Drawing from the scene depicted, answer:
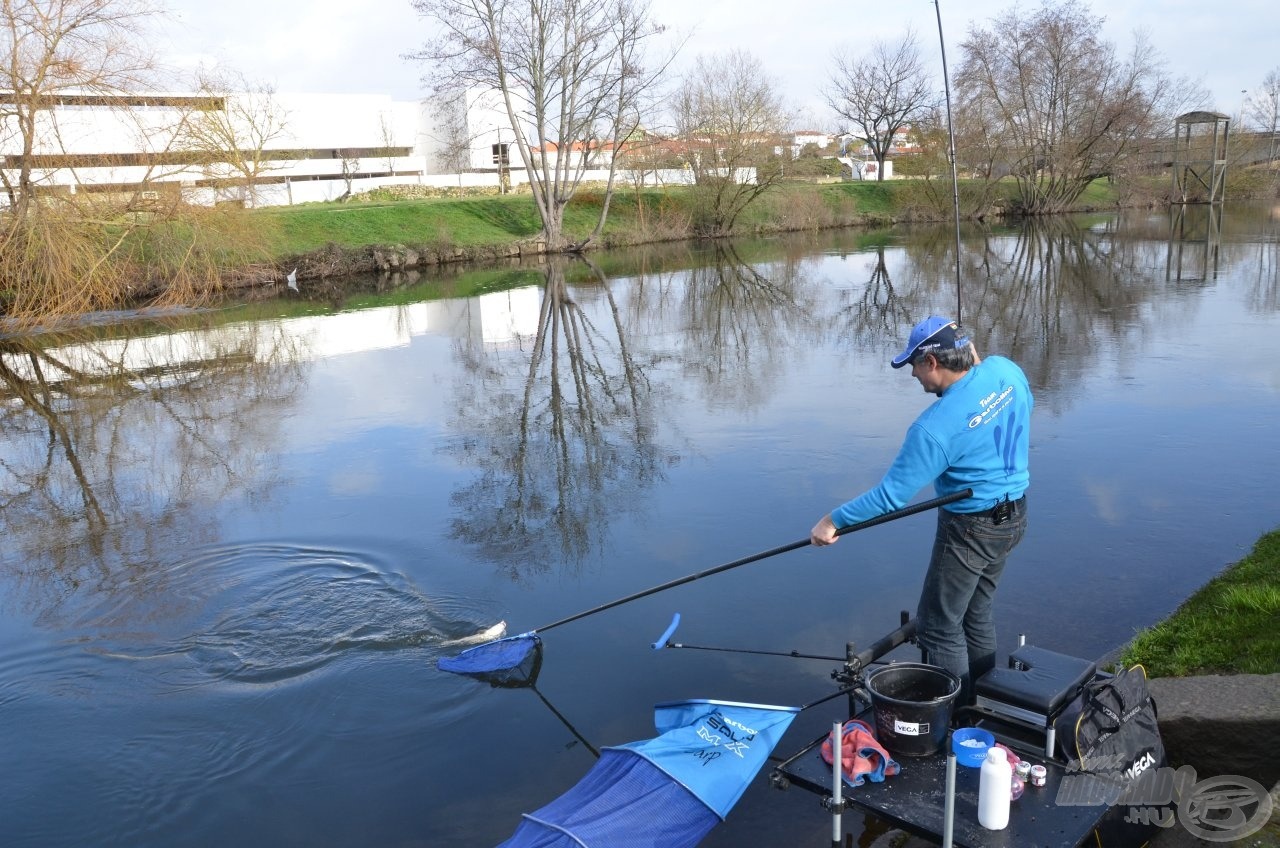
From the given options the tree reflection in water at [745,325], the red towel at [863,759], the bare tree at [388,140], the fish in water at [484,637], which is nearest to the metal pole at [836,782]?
the red towel at [863,759]

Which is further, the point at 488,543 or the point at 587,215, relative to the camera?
A: the point at 587,215

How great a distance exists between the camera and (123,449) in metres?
10.7

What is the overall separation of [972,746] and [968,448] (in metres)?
1.20

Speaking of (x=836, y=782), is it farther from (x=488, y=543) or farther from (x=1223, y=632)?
(x=488, y=543)

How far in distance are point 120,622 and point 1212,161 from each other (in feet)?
167

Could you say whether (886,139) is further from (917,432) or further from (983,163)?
(917,432)

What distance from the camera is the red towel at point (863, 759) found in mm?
3654

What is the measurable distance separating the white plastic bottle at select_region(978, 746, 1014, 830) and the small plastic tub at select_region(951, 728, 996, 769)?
299 millimetres

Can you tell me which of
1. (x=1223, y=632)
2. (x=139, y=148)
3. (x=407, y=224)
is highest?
(x=139, y=148)

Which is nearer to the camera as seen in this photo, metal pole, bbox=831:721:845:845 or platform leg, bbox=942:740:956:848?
platform leg, bbox=942:740:956:848

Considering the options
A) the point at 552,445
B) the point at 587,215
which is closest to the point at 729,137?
the point at 587,215

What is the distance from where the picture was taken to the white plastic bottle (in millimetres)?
3260

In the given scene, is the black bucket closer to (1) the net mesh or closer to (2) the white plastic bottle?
(2) the white plastic bottle

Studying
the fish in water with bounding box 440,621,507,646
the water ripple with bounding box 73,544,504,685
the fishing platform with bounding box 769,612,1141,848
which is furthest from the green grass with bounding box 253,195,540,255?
the fishing platform with bounding box 769,612,1141,848
